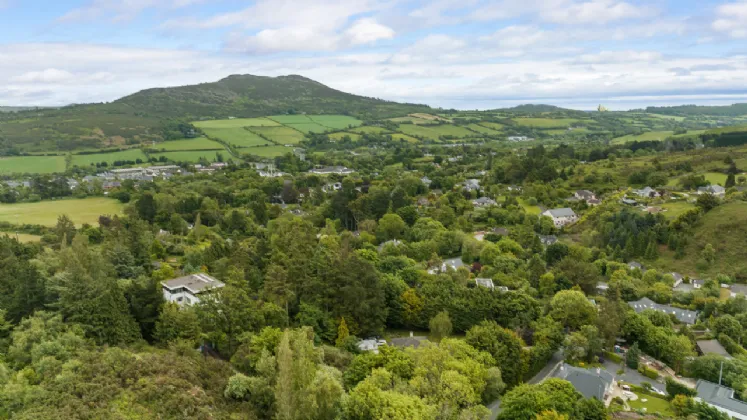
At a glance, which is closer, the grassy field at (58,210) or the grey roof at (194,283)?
the grey roof at (194,283)

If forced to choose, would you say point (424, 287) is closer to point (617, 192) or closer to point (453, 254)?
point (453, 254)

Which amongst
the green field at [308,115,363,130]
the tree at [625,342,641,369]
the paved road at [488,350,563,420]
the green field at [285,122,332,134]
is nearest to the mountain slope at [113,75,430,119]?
the green field at [308,115,363,130]

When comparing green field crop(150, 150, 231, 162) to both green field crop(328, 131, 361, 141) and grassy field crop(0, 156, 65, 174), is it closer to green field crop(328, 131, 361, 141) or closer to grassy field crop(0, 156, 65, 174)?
grassy field crop(0, 156, 65, 174)

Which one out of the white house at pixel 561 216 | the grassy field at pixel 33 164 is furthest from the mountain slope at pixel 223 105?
the white house at pixel 561 216

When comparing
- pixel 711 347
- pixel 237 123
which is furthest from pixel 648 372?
→ pixel 237 123

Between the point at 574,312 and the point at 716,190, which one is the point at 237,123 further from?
the point at 574,312

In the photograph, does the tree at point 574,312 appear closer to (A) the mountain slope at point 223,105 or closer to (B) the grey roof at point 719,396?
(B) the grey roof at point 719,396
